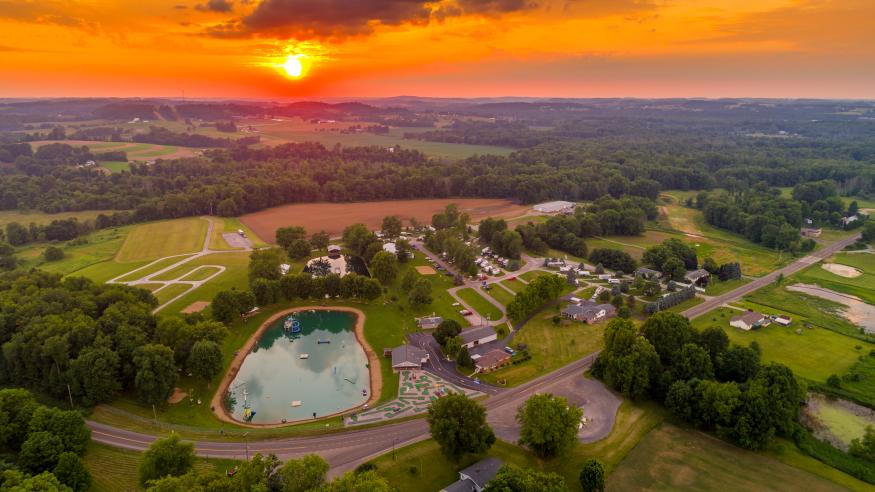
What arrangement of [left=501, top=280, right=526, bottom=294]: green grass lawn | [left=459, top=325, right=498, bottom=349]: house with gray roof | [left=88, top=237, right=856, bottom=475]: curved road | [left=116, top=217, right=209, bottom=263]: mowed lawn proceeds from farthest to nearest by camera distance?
[left=116, top=217, right=209, bottom=263]: mowed lawn < [left=501, top=280, right=526, bottom=294]: green grass lawn < [left=459, top=325, right=498, bottom=349]: house with gray roof < [left=88, top=237, right=856, bottom=475]: curved road

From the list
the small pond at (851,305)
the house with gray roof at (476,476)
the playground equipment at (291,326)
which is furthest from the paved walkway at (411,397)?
the small pond at (851,305)

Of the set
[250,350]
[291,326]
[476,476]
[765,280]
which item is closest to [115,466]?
[250,350]

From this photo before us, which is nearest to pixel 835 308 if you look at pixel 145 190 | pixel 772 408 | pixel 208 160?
pixel 772 408

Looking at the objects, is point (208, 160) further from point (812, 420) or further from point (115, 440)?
point (812, 420)

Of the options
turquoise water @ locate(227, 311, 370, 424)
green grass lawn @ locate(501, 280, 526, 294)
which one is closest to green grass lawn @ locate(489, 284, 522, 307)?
green grass lawn @ locate(501, 280, 526, 294)

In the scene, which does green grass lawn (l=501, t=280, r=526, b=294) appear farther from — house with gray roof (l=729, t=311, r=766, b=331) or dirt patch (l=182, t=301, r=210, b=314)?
dirt patch (l=182, t=301, r=210, b=314)
